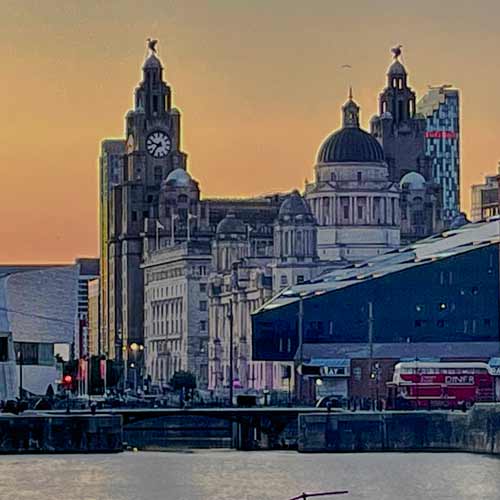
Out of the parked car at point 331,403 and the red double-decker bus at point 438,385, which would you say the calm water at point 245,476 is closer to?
the parked car at point 331,403

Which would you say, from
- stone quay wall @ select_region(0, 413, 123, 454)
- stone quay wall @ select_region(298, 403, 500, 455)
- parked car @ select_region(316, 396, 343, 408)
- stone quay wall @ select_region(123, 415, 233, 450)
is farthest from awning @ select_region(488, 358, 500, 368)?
stone quay wall @ select_region(0, 413, 123, 454)

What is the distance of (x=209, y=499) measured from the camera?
12706 centimetres

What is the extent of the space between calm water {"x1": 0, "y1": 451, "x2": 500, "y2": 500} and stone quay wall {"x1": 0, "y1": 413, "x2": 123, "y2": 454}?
1835mm

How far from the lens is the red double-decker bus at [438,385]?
7072 inches

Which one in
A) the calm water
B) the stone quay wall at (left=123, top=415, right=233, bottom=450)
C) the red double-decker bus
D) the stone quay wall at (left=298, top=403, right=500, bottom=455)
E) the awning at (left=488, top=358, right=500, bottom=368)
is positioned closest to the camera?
the calm water

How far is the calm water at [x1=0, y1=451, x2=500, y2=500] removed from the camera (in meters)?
129

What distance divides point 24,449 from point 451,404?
3108 centimetres

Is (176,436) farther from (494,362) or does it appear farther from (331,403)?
(494,362)

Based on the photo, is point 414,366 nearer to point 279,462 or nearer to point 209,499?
point 279,462

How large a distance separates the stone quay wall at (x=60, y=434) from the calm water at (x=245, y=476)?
184 centimetres

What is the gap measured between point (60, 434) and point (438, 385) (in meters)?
31.4

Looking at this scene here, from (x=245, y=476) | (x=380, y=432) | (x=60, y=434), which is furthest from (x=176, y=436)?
(x=245, y=476)

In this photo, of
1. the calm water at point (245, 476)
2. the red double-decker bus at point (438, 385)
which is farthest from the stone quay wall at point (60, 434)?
the red double-decker bus at point (438, 385)

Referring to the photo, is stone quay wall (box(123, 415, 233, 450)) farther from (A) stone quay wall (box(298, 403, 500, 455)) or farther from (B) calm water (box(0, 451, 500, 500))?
(B) calm water (box(0, 451, 500, 500))
